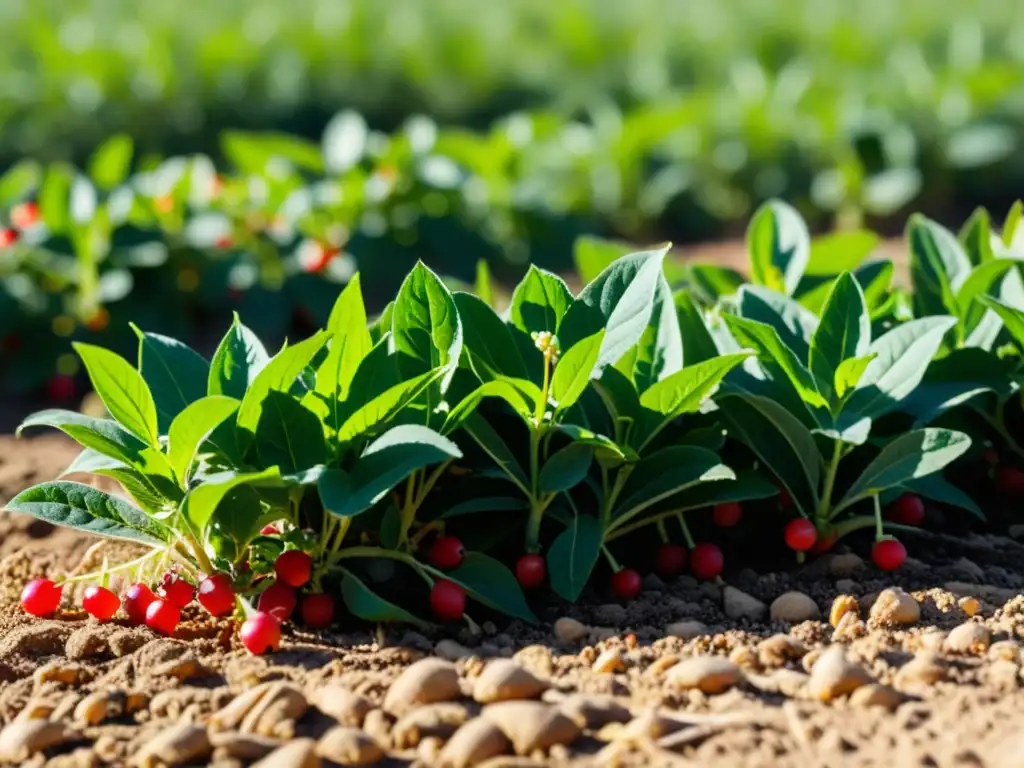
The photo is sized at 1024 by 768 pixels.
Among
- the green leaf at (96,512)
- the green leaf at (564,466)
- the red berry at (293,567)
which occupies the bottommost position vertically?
the red berry at (293,567)

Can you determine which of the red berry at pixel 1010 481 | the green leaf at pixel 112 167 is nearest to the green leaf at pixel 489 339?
the red berry at pixel 1010 481

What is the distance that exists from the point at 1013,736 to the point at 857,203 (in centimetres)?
467

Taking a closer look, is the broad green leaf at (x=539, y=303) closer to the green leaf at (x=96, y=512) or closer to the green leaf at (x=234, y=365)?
the green leaf at (x=234, y=365)

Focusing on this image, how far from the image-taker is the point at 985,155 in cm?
643

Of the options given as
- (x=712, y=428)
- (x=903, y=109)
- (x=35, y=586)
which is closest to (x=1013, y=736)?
(x=712, y=428)

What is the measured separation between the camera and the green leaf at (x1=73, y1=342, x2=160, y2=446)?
7.57 feet

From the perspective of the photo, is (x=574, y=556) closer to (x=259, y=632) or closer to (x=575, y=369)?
(x=575, y=369)

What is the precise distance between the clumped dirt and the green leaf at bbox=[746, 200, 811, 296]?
2.74 ft

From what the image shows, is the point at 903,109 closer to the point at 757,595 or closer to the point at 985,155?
the point at 985,155

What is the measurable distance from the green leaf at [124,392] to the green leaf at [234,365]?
0.13m

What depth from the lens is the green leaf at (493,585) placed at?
7.91ft

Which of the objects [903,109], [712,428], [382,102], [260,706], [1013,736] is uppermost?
[382,102]

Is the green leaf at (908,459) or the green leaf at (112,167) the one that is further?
the green leaf at (112,167)

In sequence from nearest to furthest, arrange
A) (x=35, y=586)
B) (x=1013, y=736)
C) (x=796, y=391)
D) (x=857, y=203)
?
(x=1013, y=736), (x=35, y=586), (x=796, y=391), (x=857, y=203)
